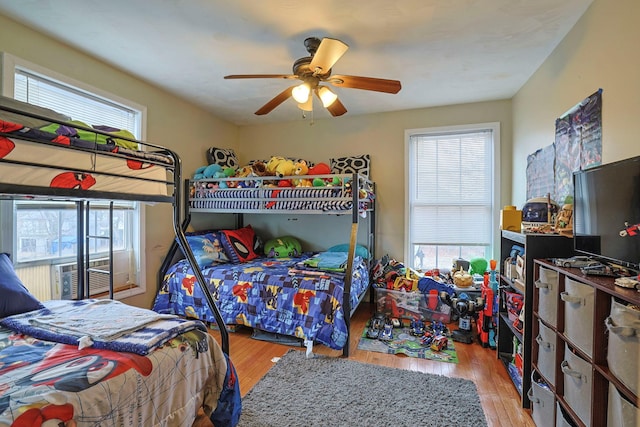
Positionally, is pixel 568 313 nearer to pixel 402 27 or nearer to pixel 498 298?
pixel 498 298

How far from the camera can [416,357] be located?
2.32 m

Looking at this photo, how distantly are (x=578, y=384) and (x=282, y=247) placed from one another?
2872 millimetres

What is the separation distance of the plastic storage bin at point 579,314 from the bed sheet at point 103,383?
5.31 ft

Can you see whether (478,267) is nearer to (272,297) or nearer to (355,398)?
(355,398)

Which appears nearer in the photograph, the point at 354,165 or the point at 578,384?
the point at 578,384

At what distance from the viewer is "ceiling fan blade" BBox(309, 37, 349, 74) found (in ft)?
5.37

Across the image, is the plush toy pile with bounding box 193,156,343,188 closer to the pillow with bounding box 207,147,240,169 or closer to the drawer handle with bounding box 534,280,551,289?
the pillow with bounding box 207,147,240,169

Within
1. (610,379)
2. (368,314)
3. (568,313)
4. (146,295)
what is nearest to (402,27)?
(568,313)

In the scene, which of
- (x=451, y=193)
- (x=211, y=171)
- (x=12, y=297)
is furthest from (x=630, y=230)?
(x=211, y=171)

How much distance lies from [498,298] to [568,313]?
3.59 ft

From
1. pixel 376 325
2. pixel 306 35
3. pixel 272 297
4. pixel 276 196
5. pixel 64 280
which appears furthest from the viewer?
pixel 276 196

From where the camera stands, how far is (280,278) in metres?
2.56

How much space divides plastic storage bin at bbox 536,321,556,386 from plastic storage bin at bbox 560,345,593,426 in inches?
3.8

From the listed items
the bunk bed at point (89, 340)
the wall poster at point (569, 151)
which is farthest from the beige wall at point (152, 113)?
the wall poster at point (569, 151)
